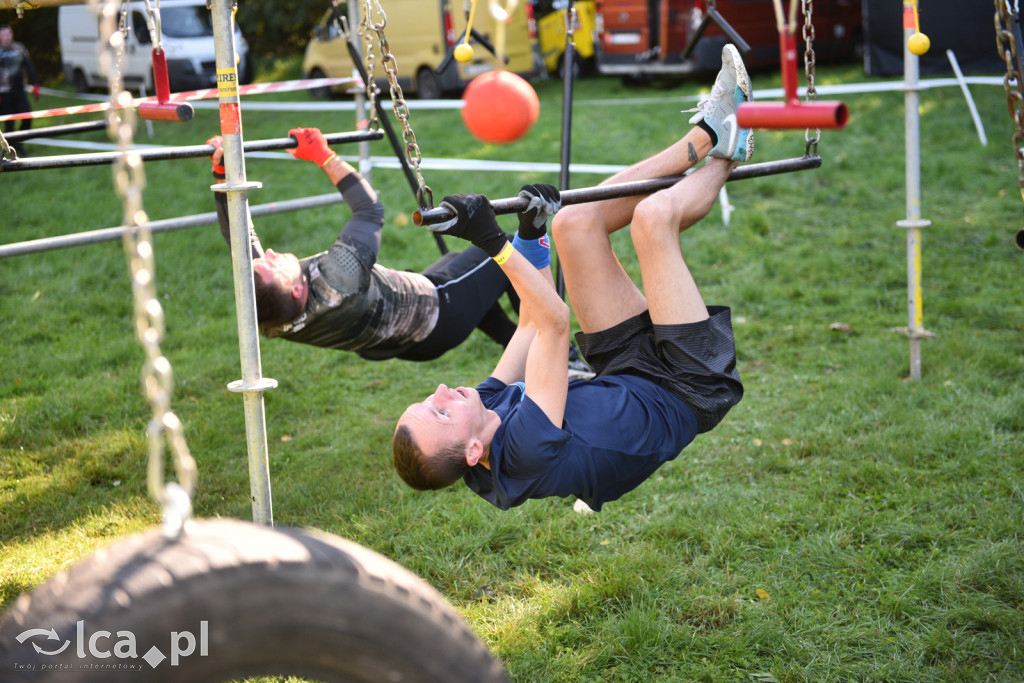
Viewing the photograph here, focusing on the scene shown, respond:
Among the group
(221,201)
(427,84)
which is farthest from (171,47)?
(221,201)

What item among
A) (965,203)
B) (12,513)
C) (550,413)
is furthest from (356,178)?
(965,203)

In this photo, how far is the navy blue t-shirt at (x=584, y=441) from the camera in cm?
239

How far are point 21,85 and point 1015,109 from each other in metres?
10.6

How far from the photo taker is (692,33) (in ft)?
36.2

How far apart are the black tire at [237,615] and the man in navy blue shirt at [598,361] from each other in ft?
4.16

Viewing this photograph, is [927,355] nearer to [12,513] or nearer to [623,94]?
[12,513]

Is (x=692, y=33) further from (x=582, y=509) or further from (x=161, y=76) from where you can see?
(x=161, y=76)

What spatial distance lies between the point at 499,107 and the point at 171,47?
1242 centimetres

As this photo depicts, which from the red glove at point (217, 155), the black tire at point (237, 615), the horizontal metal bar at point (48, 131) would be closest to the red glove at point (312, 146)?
A: the red glove at point (217, 155)

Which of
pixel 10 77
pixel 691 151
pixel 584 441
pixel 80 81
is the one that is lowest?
pixel 584 441

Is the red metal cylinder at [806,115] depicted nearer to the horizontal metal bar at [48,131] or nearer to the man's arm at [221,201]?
the man's arm at [221,201]

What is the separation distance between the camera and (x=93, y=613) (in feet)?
3.25

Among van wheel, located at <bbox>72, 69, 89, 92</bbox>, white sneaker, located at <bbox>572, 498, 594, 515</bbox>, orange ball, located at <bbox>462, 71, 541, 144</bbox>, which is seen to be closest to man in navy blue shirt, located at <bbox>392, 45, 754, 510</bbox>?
orange ball, located at <bbox>462, 71, 541, 144</bbox>

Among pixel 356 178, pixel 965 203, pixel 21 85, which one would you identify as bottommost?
pixel 965 203
